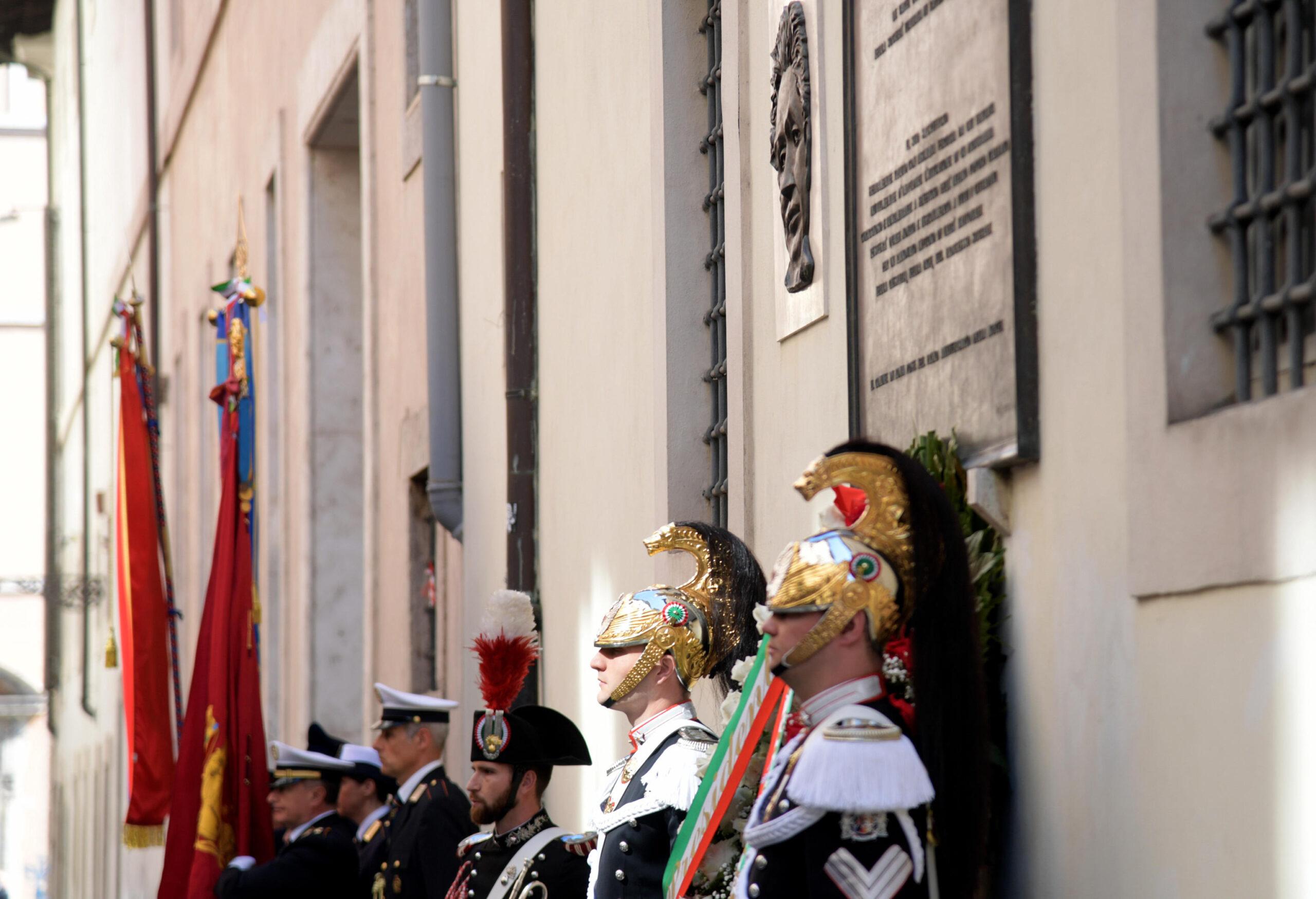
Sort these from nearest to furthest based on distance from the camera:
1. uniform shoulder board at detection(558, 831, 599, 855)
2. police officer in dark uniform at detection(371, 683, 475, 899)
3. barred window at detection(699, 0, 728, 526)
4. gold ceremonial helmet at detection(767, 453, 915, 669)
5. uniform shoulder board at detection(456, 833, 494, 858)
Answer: gold ceremonial helmet at detection(767, 453, 915, 669) → uniform shoulder board at detection(558, 831, 599, 855) → uniform shoulder board at detection(456, 833, 494, 858) → barred window at detection(699, 0, 728, 526) → police officer in dark uniform at detection(371, 683, 475, 899)

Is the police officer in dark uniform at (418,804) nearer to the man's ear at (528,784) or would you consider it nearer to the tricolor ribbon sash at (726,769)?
the man's ear at (528,784)

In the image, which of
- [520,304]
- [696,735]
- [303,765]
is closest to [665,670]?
[696,735]

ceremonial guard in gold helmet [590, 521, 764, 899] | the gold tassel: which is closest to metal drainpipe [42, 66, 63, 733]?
the gold tassel

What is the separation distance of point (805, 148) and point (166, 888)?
5.87 m

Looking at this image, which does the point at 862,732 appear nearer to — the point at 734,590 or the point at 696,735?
the point at 696,735

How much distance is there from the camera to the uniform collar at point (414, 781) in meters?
8.14

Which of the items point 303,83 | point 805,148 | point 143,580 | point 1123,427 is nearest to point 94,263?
point 303,83

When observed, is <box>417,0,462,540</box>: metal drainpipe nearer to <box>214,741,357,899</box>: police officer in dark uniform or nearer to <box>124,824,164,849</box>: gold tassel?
<box>214,741,357,899</box>: police officer in dark uniform

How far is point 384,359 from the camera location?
487 inches

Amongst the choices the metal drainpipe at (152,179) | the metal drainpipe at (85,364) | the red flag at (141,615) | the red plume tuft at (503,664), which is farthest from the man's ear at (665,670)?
the metal drainpipe at (85,364)

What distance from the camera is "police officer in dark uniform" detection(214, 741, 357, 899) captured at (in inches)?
336

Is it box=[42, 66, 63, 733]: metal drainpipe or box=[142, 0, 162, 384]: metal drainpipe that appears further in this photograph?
box=[42, 66, 63, 733]: metal drainpipe

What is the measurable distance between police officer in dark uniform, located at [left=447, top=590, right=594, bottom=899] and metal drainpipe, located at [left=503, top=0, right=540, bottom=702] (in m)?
2.94

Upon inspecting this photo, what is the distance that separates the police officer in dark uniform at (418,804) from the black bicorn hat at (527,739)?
1.46 meters
